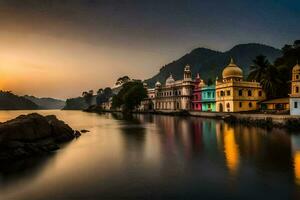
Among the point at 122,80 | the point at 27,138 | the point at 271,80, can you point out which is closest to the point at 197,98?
the point at 271,80

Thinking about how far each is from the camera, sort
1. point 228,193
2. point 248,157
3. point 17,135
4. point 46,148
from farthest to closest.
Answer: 1. point 46,148
2. point 17,135
3. point 248,157
4. point 228,193

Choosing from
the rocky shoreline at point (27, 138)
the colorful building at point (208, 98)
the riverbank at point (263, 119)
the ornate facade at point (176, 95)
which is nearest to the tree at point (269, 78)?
the colorful building at point (208, 98)

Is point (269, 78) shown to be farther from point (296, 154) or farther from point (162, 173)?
point (162, 173)

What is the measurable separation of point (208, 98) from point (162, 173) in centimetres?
6047

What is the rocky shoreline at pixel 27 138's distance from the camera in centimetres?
2502

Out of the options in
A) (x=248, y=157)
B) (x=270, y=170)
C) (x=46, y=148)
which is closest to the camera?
(x=270, y=170)

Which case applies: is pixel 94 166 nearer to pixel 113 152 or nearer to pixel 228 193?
pixel 113 152

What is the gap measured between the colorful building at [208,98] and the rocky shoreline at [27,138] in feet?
161

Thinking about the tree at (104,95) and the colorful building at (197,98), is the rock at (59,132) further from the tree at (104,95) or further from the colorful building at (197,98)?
the tree at (104,95)

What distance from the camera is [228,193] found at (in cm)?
1502

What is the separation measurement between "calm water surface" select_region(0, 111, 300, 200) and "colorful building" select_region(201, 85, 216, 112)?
44.3 m

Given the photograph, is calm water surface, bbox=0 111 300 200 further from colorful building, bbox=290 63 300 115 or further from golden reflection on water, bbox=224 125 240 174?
colorful building, bbox=290 63 300 115

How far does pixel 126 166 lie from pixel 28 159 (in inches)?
384

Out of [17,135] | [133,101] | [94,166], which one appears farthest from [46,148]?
[133,101]
